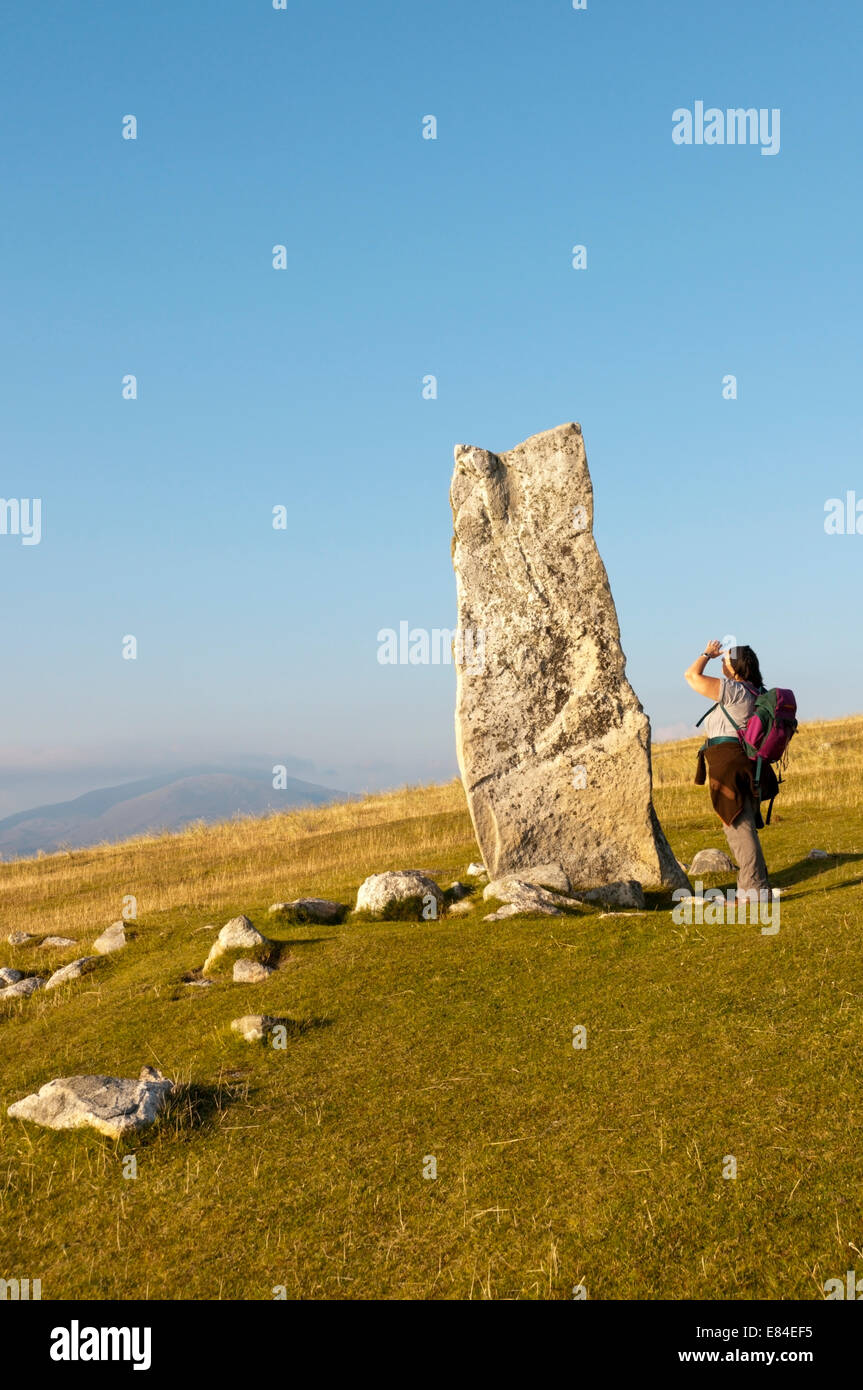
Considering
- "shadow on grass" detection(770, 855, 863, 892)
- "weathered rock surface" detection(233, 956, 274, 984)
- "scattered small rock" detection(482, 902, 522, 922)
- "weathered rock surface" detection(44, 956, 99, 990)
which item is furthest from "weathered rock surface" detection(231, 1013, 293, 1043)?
"shadow on grass" detection(770, 855, 863, 892)

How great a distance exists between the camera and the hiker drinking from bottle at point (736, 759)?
43.6 feet

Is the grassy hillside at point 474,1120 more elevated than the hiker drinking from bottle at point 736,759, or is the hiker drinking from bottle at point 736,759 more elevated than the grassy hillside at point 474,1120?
the hiker drinking from bottle at point 736,759

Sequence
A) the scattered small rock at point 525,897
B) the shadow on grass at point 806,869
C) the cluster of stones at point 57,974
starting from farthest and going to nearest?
the shadow on grass at point 806,869 → the cluster of stones at point 57,974 → the scattered small rock at point 525,897

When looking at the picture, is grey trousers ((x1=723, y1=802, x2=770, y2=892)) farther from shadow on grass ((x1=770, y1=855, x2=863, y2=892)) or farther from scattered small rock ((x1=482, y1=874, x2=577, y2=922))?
scattered small rock ((x1=482, y1=874, x2=577, y2=922))

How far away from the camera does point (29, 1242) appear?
7465 mm

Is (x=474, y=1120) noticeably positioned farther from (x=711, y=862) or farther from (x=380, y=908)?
(x=711, y=862)

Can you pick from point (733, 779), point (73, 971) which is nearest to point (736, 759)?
point (733, 779)

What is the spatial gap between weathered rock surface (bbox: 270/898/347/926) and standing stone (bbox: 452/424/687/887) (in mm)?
2557

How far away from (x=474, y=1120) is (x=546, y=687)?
9.62 meters

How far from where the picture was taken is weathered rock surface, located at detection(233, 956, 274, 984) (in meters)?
13.0

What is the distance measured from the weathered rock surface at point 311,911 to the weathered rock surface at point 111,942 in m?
2.69

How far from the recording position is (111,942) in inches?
665

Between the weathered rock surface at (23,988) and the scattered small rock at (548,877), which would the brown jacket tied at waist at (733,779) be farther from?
the weathered rock surface at (23,988)

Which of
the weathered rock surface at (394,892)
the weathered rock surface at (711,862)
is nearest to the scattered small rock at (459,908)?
the weathered rock surface at (394,892)
